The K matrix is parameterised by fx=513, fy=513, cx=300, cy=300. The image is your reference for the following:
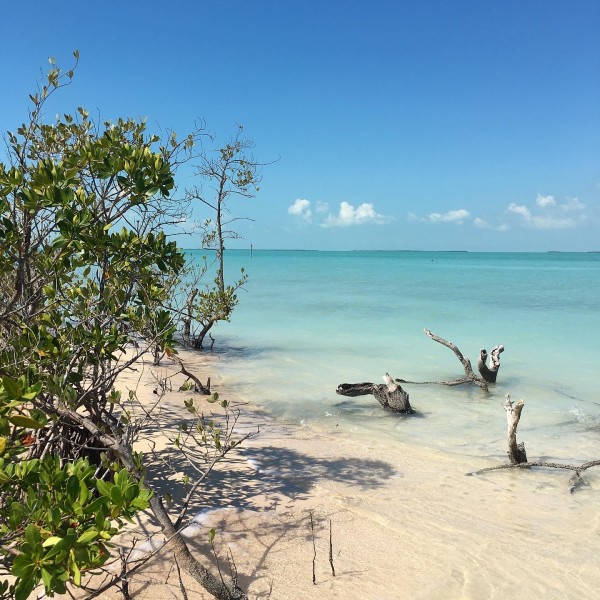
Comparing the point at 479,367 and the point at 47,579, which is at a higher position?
the point at 47,579

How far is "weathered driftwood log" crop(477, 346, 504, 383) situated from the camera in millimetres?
10195

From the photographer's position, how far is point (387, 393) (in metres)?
8.46

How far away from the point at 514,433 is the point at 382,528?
2305 millimetres

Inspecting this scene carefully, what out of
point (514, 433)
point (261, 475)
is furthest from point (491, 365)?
point (261, 475)

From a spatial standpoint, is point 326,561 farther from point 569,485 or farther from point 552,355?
point 552,355

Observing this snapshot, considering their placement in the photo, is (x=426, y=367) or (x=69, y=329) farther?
(x=426, y=367)

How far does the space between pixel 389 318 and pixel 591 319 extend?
794 centimetres

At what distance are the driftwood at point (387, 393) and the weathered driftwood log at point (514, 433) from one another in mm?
2360

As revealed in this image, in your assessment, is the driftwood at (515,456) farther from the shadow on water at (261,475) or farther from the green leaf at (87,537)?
the green leaf at (87,537)

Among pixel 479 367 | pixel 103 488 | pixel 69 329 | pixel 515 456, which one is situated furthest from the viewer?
pixel 479 367

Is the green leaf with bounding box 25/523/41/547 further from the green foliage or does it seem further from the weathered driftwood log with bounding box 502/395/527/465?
the weathered driftwood log with bounding box 502/395/527/465

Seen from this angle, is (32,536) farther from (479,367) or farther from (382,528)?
(479,367)

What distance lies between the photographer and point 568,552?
4.32 metres

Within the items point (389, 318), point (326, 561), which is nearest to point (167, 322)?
point (326, 561)
